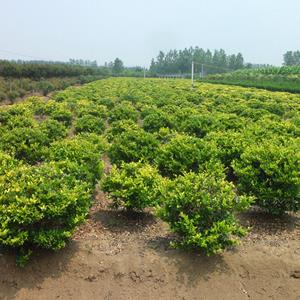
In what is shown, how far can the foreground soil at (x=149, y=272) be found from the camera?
4.68m

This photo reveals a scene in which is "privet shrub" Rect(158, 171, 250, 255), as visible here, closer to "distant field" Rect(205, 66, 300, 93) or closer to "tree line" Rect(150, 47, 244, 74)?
"distant field" Rect(205, 66, 300, 93)

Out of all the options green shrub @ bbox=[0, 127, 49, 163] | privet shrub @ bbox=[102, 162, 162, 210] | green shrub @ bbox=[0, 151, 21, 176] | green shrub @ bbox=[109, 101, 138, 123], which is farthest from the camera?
green shrub @ bbox=[109, 101, 138, 123]

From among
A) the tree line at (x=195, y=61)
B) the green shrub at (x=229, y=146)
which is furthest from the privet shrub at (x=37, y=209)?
the tree line at (x=195, y=61)

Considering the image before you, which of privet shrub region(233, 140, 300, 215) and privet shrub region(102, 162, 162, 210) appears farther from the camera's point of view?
privet shrub region(233, 140, 300, 215)

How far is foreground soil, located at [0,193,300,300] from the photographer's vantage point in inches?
184

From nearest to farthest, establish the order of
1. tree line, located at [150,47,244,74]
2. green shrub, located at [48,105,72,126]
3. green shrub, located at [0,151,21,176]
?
1. green shrub, located at [0,151,21,176]
2. green shrub, located at [48,105,72,126]
3. tree line, located at [150,47,244,74]

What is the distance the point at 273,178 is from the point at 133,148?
2871 mm

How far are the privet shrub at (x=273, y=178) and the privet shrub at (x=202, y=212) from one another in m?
0.72

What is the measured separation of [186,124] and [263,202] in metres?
4.56

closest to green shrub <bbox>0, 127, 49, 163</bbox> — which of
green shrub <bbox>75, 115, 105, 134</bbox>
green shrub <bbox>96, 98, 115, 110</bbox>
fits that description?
green shrub <bbox>75, 115, 105, 134</bbox>

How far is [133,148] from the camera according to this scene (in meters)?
7.70

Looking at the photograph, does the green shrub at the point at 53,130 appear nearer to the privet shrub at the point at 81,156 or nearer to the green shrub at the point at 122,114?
the green shrub at the point at 122,114

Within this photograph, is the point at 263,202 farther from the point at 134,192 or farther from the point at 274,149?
the point at 134,192

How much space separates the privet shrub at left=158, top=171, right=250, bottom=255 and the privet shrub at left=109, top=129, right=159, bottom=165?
2333 mm
